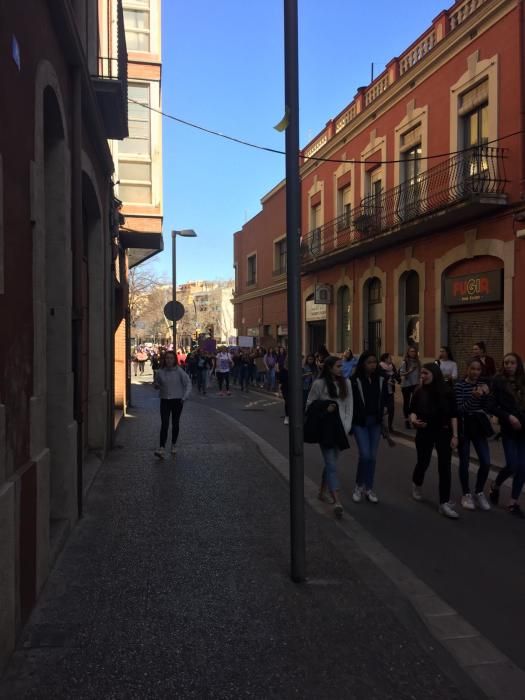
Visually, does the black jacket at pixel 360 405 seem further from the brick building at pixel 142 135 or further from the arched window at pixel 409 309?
the arched window at pixel 409 309

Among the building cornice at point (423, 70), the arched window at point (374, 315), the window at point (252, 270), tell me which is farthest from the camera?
the window at point (252, 270)

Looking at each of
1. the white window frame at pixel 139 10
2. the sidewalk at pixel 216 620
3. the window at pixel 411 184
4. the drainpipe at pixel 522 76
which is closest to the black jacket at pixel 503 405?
the sidewalk at pixel 216 620

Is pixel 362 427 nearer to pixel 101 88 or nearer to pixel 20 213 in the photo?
pixel 20 213

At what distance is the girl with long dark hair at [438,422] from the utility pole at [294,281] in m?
2.43

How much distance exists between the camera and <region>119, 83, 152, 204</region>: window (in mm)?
12852

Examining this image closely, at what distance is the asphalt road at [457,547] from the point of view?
3.75m

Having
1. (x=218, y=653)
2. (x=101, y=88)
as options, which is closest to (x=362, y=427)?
(x=218, y=653)

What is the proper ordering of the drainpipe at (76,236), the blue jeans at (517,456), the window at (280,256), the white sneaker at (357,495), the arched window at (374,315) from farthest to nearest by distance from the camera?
the window at (280,256), the arched window at (374,315), the white sneaker at (357,495), the blue jeans at (517,456), the drainpipe at (76,236)

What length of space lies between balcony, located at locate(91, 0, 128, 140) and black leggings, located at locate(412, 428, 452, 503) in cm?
580

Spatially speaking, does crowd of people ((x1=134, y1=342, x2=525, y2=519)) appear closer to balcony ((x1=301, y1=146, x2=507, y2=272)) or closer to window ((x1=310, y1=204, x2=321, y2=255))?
balcony ((x1=301, y1=146, x2=507, y2=272))

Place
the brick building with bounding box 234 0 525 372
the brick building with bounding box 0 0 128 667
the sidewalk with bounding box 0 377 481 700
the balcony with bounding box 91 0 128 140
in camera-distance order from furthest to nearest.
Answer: the brick building with bounding box 234 0 525 372
the balcony with bounding box 91 0 128 140
the brick building with bounding box 0 0 128 667
the sidewalk with bounding box 0 377 481 700

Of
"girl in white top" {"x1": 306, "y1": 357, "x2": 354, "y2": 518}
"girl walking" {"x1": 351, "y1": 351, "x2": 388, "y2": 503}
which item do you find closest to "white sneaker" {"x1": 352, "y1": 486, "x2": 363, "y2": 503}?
"girl walking" {"x1": 351, "y1": 351, "x2": 388, "y2": 503}

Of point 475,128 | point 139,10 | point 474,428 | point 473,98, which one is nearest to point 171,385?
point 474,428

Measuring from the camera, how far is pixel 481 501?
626cm
